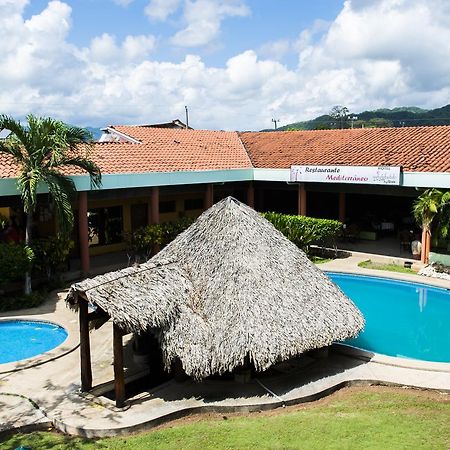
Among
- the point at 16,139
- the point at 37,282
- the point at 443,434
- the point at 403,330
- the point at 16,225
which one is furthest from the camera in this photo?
the point at 16,225

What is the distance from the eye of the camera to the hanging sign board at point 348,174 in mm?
19028

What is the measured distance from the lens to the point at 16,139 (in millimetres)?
14922

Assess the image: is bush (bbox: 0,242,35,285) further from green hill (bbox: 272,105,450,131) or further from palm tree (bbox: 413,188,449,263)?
green hill (bbox: 272,105,450,131)

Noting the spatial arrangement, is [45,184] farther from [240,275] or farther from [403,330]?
[403,330]

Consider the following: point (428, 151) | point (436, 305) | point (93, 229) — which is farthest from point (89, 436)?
point (428, 151)

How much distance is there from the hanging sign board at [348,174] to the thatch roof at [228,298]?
28.4 ft

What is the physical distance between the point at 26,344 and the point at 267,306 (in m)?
6.71

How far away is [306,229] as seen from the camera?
20.8 m

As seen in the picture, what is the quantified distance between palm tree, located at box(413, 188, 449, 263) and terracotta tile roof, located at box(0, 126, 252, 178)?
28.2ft

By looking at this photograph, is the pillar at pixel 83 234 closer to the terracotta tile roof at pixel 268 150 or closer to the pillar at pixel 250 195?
the terracotta tile roof at pixel 268 150

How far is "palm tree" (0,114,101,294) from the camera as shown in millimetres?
14656

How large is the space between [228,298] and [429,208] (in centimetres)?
1068

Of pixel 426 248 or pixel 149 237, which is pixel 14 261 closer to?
pixel 149 237

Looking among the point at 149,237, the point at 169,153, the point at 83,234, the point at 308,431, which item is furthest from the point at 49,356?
the point at 169,153
